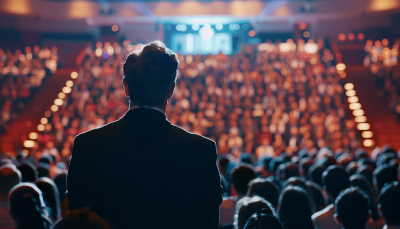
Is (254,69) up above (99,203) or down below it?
above

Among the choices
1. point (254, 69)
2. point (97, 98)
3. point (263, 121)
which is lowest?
point (263, 121)

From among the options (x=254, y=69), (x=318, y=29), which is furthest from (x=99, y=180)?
(x=318, y=29)

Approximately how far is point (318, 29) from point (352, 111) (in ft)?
29.1

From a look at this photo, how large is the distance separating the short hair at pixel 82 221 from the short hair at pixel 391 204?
208cm

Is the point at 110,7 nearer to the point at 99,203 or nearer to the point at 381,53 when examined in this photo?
the point at 381,53

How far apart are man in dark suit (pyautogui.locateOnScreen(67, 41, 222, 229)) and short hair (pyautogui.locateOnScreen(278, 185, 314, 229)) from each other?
1.06 meters

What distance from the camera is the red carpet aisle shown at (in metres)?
13.0

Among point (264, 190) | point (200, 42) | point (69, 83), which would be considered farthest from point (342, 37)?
point (264, 190)

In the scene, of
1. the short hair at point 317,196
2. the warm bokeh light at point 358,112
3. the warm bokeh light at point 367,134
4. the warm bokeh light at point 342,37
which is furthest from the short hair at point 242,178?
the warm bokeh light at point 342,37

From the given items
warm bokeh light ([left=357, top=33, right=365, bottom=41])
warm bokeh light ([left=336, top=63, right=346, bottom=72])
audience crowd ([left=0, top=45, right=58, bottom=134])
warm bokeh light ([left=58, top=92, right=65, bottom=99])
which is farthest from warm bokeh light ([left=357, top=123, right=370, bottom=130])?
audience crowd ([left=0, top=45, right=58, bottom=134])

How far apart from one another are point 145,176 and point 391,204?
176 centimetres

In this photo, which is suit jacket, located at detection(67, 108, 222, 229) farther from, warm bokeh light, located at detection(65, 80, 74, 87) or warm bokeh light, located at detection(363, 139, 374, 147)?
warm bokeh light, located at detection(65, 80, 74, 87)

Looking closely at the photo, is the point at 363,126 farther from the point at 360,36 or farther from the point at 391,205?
the point at 391,205

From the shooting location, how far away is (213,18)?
66.0 feet
